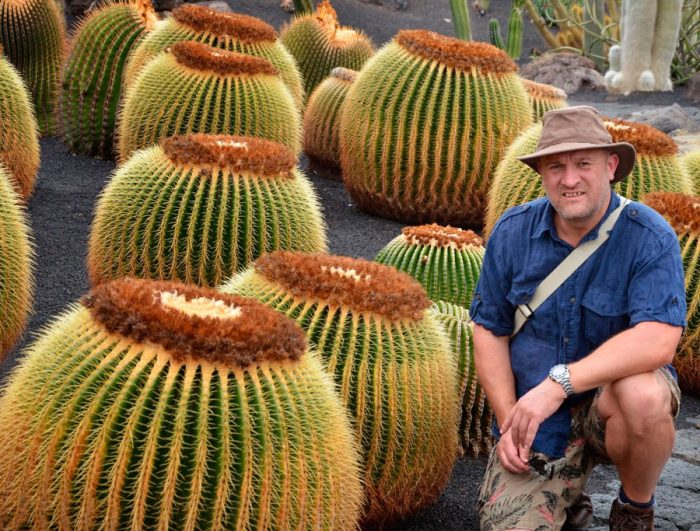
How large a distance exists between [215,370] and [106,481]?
0.34 meters

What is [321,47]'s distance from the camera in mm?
9914

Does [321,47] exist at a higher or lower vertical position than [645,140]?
lower

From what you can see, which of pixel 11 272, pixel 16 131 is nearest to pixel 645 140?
pixel 11 272

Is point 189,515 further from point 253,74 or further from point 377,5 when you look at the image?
point 377,5

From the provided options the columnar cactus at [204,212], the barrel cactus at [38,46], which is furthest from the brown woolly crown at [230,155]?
the barrel cactus at [38,46]

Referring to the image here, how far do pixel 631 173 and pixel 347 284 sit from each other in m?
2.79

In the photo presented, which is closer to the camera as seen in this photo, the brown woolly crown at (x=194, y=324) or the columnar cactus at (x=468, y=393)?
the brown woolly crown at (x=194, y=324)

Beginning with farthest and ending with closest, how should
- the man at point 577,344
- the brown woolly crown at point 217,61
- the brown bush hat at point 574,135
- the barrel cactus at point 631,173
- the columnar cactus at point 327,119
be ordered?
the columnar cactus at point 327,119, the brown woolly crown at point 217,61, the barrel cactus at point 631,173, the brown bush hat at point 574,135, the man at point 577,344

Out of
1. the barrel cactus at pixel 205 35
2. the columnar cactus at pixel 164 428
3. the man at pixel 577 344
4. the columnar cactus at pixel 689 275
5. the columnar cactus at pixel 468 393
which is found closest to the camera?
the columnar cactus at pixel 164 428

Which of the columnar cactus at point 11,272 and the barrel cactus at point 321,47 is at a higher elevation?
the columnar cactus at point 11,272

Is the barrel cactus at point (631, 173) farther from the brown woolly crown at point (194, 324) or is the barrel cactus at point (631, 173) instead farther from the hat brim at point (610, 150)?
the brown woolly crown at point (194, 324)

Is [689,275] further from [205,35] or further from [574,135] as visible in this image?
[205,35]

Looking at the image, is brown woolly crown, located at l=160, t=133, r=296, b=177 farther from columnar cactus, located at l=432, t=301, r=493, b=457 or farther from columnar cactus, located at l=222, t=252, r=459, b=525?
columnar cactus, located at l=222, t=252, r=459, b=525

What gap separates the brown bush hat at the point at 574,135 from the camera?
10.5 ft
